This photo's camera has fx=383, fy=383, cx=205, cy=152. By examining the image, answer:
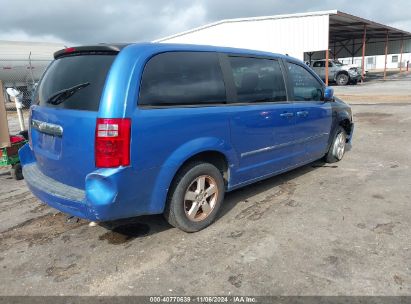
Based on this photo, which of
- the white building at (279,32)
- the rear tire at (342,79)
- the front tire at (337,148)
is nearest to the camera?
the front tire at (337,148)

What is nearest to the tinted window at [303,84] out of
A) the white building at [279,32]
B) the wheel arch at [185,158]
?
the wheel arch at [185,158]

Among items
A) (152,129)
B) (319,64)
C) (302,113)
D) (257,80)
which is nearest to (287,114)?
(302,113)

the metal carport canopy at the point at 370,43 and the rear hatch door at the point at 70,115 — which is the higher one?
the metal carport canopy at the point at 370,43

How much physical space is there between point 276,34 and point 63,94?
74.9ft

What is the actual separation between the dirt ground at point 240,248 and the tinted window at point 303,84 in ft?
3.94

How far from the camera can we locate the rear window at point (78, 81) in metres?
3.11

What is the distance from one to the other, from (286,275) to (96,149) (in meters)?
1.77

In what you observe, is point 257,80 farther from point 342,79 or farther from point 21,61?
point 342,79

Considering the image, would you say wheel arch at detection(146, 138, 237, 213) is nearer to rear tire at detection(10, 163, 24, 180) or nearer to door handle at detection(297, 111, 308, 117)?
door handle at detection(297, 111, 308, 117)

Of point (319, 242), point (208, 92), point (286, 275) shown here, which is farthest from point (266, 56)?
point (286, 275)

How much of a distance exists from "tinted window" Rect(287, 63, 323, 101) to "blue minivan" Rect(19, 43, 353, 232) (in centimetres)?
42

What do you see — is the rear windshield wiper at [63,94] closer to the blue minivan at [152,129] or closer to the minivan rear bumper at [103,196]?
the blue minivan at [152,129]

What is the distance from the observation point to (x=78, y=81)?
10.8 feet

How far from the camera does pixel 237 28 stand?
83.8 ft
